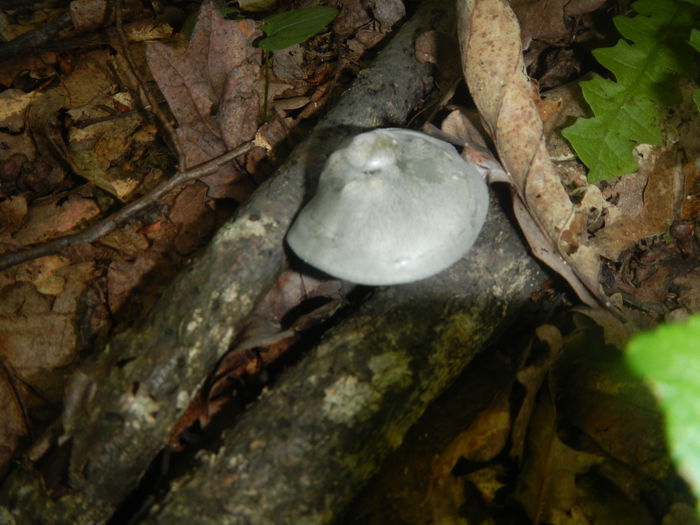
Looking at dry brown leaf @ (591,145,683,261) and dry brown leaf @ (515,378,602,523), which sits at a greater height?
dry brown leaf @ (591,145,683,261)

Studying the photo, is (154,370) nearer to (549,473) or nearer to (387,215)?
(387,215)

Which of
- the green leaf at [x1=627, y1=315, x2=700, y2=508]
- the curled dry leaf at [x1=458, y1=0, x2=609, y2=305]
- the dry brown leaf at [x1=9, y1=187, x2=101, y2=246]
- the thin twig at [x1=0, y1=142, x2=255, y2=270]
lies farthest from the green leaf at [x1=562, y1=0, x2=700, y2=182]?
the dry brown leaf at [x1=9, y1=187, x2=101, y2=246]

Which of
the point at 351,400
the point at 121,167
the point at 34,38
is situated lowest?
the point at 351,400

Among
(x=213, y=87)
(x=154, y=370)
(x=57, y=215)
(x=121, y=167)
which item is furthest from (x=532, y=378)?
(x=57, y=215)

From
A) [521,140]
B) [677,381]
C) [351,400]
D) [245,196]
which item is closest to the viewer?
[351,400]

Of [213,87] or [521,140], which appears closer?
[521,140]

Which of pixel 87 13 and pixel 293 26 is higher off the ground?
pixel 87 13

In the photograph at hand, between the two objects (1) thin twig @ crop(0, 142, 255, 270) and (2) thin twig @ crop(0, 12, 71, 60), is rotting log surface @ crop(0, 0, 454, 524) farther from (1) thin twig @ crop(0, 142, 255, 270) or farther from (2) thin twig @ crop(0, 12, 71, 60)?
(2) thin twig @ crop(0, 12, 71, 60)

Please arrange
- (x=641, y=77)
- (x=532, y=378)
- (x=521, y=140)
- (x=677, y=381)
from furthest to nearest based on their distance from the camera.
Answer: (x=641, y=77) → (x=521, y=140) → (x=532, y=378) → (x=677, y=381)
